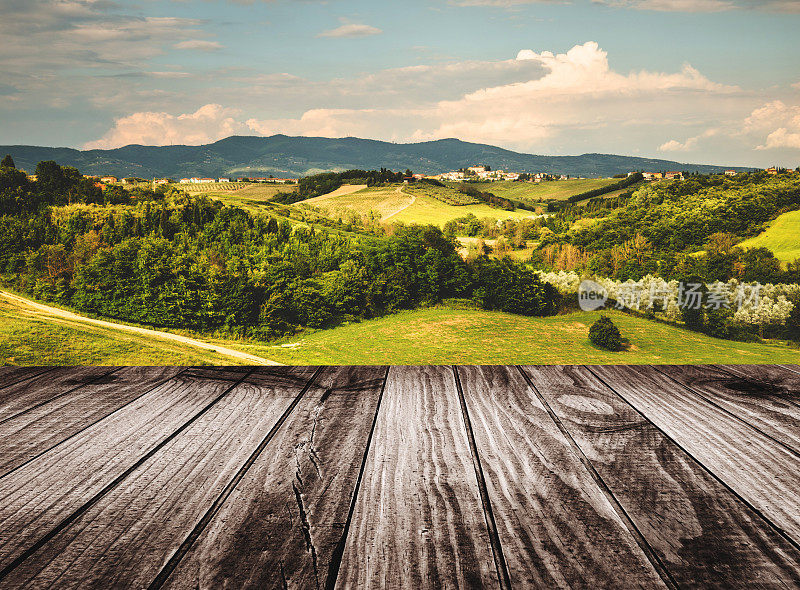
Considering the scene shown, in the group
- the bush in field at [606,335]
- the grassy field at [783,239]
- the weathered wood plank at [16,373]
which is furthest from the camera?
the grassy field at [783,239]

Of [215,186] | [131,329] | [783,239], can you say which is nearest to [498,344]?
[131,329]

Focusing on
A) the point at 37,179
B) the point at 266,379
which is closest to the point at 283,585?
the point at 266,379

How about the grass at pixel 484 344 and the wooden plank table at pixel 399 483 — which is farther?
the grass at pixel 484 344

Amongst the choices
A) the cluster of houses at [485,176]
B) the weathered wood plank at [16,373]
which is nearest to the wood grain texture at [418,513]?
the weathered wood plank at [16,373]

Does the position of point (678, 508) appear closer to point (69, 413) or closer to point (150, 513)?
point (150, 513)

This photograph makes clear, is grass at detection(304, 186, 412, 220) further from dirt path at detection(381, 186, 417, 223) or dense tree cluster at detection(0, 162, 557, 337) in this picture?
dense tree cluster at detection(0, 162, 557, 337)

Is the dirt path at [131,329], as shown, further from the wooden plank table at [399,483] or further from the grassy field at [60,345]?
the wooden plank table at [399,483]
